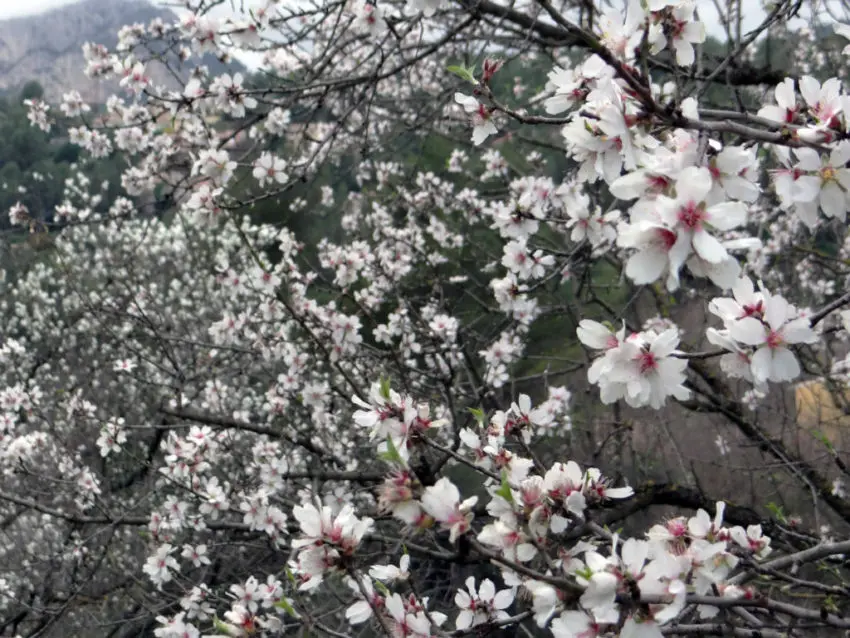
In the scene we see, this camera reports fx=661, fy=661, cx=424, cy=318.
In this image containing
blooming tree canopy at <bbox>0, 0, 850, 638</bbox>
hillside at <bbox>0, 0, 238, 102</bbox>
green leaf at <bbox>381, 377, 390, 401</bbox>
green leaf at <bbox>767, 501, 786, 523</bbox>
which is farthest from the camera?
hillside at <bbox>0, 0, 238, 102</bbox>

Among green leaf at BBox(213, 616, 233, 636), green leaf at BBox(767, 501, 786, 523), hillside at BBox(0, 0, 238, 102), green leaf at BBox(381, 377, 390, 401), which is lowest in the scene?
green leaf at BBox(213, 616, 233, 636)

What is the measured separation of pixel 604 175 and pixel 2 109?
31.0 metres

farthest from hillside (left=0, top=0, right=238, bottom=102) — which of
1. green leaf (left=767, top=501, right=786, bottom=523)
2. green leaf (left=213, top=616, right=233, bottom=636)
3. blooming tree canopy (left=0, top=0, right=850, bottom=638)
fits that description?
green leaf (left=767, top=501, right=786, bottom=523)

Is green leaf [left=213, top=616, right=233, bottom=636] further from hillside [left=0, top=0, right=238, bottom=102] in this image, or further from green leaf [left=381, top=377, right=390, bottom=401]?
hillside [left=0, top=0, right=238, bottom=102]

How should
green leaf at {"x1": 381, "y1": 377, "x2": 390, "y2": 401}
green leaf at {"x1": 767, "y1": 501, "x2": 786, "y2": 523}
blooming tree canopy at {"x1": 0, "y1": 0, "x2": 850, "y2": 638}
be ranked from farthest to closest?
green leaf at {"x1": 767, "y1": 501, "x2": 786, "y2": 523} → green leaf at {"x1": 381, "y1": 377, "x2": 390, "y2": 401} → blooming tree canopy at {"x1": 0, "y1": 0, "x2": 850, "y2": 638}

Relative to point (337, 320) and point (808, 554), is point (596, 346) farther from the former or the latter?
point (337, 320)

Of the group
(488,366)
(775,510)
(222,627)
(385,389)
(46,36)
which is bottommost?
(222,627)

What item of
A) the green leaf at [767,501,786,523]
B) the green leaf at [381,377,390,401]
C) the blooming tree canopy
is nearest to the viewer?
the blooming tree canopy

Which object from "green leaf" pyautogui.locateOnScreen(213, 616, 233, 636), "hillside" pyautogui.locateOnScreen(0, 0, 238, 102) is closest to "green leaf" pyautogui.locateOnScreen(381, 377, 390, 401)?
"green leaf" pyautogui.locateOnScreen(213, 616, 233, 636)

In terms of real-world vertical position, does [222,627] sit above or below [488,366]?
below

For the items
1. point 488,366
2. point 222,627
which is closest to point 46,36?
point 488,366

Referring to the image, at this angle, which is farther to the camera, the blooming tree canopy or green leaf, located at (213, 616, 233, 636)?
green leaf, located at (213, 616, 233, 636)

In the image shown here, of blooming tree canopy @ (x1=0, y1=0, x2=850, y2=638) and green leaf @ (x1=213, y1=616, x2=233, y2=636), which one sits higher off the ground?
blooming tree canopy @ (x1=0, y1=0, x2=850, y2=638)

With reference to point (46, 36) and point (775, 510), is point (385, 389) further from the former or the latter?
point (46, 36)
